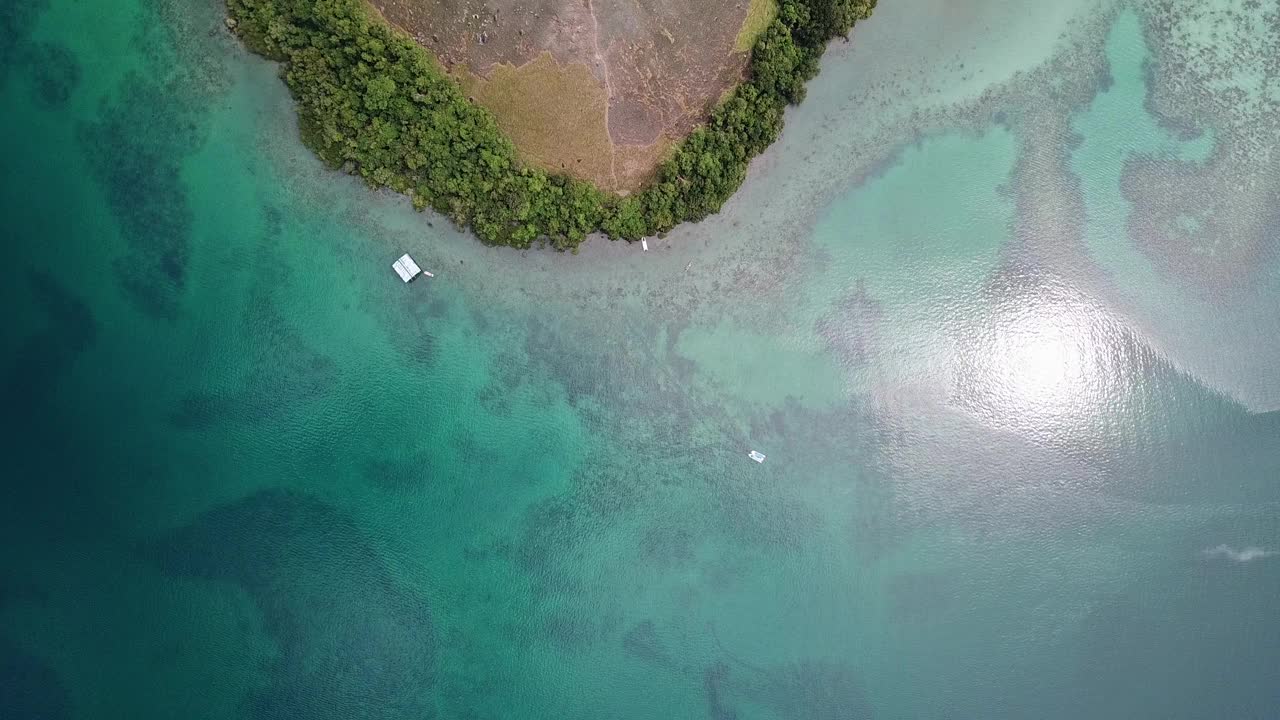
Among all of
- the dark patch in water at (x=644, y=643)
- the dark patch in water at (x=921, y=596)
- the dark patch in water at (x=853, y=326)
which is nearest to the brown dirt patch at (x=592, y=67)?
the dark patch in water at (x=853, y=326)

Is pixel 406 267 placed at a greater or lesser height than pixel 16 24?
lesser

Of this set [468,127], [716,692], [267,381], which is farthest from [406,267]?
[716,692]

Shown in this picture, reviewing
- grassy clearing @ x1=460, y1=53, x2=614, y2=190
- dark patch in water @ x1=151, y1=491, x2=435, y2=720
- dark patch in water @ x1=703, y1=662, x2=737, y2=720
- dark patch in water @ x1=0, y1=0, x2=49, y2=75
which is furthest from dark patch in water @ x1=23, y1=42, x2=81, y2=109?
dark patch in water @ x1=703, y1=662, x2=737, y2=720

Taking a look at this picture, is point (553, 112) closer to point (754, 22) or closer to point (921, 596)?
point (754, 22)

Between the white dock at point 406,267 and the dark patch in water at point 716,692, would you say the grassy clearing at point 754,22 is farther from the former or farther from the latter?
the dark patch in water at point 716,692

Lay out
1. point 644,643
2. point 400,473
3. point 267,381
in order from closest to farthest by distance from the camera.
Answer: point 267,381 → point 400,473 → point 644,643
